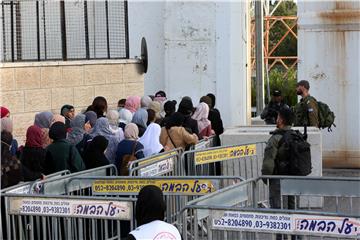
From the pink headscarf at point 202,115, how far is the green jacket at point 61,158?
381 cm

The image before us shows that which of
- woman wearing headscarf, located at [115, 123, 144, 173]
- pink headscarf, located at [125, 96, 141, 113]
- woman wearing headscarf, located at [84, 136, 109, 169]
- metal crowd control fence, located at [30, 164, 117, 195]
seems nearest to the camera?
metal crowd control fence, located at [30, 164, 117, 195]

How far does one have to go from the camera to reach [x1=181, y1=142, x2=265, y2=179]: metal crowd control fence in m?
10.0

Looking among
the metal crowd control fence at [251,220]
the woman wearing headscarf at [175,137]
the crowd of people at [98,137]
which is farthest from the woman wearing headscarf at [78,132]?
the metal crowd control fence at [251,220]

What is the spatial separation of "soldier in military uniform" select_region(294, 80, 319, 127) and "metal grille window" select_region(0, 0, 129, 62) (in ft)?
16.7

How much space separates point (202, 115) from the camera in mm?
12594

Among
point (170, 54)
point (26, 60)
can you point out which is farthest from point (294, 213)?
point (170, 54)

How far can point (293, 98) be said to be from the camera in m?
34.7

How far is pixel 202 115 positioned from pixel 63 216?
593cm

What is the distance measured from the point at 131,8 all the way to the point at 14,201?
13399 millimetres

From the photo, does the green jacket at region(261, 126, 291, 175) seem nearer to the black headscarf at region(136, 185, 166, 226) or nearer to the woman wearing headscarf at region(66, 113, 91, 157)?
the woman wearing headscarf at region(66, 113, 91, 157)

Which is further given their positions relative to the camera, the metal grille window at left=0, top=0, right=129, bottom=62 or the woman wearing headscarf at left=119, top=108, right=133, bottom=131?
the metal grille window at left=0, top=0, right=129, bottom=62

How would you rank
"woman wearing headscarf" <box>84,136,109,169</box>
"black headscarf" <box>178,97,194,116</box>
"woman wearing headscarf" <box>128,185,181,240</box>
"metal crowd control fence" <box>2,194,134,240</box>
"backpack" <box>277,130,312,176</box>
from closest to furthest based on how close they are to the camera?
"woman wearing headscarf" <box>128,185,181,240</box>
"metal crowd control fence" <box>2,194,134,240</box>
"backpack" <box>277,130,312,176</box>
"woman wearing headscarf" <box>84,136,109,169</box>
"black headscarf" <box>178,97,194,116</box>

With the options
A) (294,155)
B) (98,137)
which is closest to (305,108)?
(294,155)

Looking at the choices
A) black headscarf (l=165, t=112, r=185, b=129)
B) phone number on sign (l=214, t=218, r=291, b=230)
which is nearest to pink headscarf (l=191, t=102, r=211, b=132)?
black headscarf (l=165, t=112, r=185, b=129)
